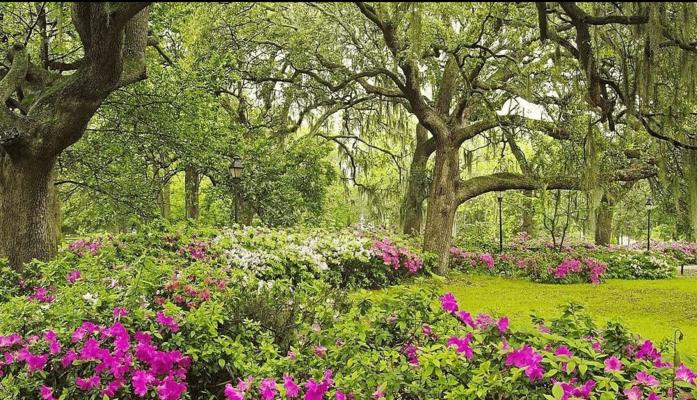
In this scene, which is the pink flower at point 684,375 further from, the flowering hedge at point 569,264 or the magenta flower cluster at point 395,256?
the flowering hedge at point 569,264

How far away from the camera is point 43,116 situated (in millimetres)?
6219

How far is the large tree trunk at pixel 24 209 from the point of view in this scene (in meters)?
6.58

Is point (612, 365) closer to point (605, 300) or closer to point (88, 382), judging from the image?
point (88, 382)

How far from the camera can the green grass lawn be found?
8.47m

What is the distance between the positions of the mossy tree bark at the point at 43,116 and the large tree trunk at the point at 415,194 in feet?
35.5

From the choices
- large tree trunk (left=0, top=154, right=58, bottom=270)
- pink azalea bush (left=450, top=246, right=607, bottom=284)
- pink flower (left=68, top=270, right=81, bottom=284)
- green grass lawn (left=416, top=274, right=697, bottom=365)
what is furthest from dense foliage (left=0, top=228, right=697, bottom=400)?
pink azalea bush (left=450, top=246, right=607, bottom=284)

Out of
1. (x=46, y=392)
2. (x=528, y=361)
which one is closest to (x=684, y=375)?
(x=528, y=361)

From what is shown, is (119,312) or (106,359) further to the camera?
(119,312)

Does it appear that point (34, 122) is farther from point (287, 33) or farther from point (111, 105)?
point (287, 33)

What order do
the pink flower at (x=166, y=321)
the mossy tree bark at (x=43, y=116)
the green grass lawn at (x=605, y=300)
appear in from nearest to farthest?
1. the pink flower at (x=166, y=321)
2. the mossy tree bark at (x=43, y=116)
3. the green grass lawn at (x=605, y=300)

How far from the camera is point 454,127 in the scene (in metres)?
13.4

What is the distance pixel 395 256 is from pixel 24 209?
714cm

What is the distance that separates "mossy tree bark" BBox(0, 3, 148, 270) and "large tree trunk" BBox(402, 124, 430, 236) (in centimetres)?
1083

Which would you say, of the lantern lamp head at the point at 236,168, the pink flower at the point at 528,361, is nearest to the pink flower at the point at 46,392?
the pink flower at the point at 528,361
